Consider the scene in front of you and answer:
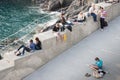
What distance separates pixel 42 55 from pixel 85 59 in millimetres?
2414

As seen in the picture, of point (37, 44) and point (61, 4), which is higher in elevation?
point (37, 44)

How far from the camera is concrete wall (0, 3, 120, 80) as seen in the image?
1648 centimetres

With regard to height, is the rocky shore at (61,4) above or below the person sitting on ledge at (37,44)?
below

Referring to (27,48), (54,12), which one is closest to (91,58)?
(27,48)

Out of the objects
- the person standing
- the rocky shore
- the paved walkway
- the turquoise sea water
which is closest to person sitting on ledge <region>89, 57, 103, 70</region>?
the paved walkway

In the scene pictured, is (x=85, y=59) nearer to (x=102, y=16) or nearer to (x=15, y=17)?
(x=102, y=16)

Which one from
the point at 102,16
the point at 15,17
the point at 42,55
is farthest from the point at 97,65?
the point at 15,17

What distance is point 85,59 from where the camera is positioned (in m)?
18.4

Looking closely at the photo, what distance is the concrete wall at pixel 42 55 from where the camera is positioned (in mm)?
16484

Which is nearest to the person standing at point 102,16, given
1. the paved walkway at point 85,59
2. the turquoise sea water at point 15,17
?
the paved walkway at point 85,59

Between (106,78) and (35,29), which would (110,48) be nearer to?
(106,78)

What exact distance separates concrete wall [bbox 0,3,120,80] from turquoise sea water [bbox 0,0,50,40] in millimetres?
23620

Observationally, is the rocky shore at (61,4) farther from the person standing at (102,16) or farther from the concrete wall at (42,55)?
the concrete wall at (42,55)

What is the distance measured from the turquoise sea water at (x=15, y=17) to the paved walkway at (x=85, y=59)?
2385 cm
